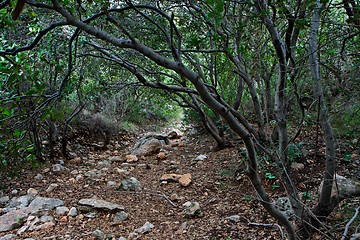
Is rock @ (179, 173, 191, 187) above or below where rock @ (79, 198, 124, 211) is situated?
above

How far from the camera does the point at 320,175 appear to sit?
3.40m

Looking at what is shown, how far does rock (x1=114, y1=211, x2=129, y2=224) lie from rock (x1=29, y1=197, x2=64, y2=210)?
0.73 m

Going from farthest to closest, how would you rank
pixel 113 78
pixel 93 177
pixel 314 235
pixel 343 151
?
pixel 113 78 < pixel 93 177 < pixel 343 151 < pixel 314 235

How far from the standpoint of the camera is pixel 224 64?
419 centimetres

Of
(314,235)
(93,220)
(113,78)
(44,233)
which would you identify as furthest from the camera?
(113,78)

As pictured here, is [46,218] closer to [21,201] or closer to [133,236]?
[21,201]

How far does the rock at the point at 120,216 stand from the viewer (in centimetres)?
316

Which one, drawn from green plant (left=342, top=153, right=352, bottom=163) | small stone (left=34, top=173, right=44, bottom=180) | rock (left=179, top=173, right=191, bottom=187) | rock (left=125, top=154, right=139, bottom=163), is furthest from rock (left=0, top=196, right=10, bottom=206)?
green plant (left=342, top=153, right=352, bottom=163)

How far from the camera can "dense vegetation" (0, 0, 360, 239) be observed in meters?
1.73

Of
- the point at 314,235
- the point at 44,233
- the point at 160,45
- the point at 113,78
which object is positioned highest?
the point at 160,45

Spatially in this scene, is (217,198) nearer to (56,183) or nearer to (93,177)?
(93,177)

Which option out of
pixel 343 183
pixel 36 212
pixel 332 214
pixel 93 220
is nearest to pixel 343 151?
pixel 343 183

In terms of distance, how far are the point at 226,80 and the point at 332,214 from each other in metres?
3.14

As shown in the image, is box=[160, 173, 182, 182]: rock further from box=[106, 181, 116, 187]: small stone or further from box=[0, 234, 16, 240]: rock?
box=[0, 234, 16, 240]: rock
